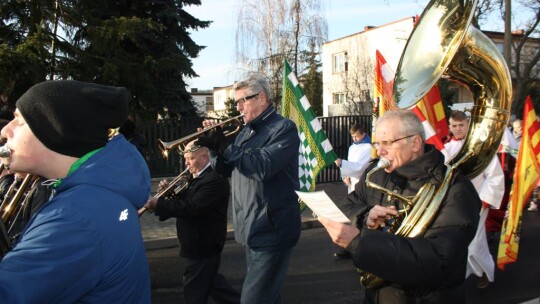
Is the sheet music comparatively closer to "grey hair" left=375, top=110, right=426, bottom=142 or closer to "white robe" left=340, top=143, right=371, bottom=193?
"grey hair" left=375, top=110, right=426, bottom=142

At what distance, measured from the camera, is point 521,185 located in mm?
5117

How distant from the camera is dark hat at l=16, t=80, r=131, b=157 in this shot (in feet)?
4.58

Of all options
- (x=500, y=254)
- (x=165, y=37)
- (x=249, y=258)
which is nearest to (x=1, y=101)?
(x=165, y=37)

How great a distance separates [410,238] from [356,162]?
462 centimetres

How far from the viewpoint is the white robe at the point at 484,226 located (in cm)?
492

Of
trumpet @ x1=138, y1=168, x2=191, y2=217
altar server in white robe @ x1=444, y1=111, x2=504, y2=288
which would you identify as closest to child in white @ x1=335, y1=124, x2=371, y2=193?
altar server in white robe @ x1=444, y1=111, x2=504, y2=288

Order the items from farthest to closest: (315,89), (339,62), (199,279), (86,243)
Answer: (315,89) → (339,62) → (199,279) → (86,243)

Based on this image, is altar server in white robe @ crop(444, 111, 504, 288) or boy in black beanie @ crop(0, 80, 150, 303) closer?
boy in black beanie @ crop(0, 80, 150, 303)

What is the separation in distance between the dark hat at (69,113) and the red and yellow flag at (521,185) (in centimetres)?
458

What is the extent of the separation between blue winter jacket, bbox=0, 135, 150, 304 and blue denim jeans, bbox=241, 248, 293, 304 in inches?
→ 66.0

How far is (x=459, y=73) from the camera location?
2844 mm

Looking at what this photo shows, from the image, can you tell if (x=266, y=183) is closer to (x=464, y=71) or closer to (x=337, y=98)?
(x=464, y=71)

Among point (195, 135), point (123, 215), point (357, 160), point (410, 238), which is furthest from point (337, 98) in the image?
point (123, 215)

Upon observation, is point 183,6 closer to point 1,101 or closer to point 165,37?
point 165,37
